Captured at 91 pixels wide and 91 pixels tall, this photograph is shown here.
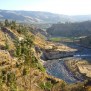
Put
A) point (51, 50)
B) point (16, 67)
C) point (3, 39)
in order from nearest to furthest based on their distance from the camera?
point (16, 67) → point (3, 39) → point (51, 50)

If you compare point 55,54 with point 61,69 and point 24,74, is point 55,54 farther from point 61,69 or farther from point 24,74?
point 24,74

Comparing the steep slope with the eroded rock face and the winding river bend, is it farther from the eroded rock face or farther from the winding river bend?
the eroded rock face

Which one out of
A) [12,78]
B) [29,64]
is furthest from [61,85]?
[12,78]

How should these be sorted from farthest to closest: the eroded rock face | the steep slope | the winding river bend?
the eroded rock face, the winding river bend, the steep slope

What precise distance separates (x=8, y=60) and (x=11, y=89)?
82.8ft

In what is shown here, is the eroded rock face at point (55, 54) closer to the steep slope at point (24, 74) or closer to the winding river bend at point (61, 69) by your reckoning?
the winding river bend at point (61, 69)

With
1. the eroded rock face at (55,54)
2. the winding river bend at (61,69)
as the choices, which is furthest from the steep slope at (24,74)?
Answer: the eroded rock face at (55,54)

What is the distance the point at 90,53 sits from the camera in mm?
157250

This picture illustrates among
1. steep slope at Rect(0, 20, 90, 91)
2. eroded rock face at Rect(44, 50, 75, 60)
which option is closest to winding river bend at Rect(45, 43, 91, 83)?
eroded rock face at Rect(44, 50, 75, 60)

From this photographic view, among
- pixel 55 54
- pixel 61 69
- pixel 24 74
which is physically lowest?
pixel 61 69

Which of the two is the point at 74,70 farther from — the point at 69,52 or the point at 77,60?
the point at 69,52

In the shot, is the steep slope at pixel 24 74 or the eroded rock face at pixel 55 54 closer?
the steep slope at pixel 24 74

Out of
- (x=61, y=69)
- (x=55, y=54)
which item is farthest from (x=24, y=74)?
(x=55, y=54)

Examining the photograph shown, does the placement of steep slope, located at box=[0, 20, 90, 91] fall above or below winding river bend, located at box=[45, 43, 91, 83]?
above
